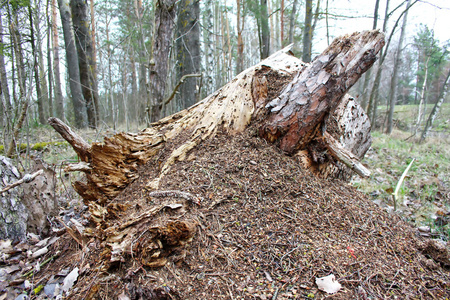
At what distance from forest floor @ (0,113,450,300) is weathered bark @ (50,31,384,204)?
158 millimetres

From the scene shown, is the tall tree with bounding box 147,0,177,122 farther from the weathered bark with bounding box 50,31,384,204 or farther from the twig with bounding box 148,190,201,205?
the twig with bounding box 148,190,201,205

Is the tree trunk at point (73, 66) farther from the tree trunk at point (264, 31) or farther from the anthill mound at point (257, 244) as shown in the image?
the anthill mound at point (257, 244)

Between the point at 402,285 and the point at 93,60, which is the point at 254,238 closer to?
the point at 402,285

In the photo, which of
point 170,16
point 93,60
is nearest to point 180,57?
point 170,16

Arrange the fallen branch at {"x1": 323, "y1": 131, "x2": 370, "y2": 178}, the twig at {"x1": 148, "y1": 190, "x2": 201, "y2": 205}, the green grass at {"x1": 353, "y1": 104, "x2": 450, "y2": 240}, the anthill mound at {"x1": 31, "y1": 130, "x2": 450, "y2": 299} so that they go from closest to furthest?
the anthill mound at {"x1": 31, "y1": 130, "x2": 450, "y2": 299} < the twig at {"x1": 148, "y1": 190, "x2": 201, "y2": 205} < the fallen branch at {"x1": 323, "y1": 131, "x2": 370, "y2": 178} < the green grass at {"x1": 353, "y1": 104, "x2": 450, "y2": 240}

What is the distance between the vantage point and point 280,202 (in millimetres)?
1854

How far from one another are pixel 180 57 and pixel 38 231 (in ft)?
18.7

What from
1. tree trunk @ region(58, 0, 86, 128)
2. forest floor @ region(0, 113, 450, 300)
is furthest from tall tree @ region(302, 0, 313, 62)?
tree trunk @ region(58, 0, 86, 128)

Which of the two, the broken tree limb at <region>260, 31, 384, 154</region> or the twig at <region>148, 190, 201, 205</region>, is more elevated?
the broken tree limb at <region>260, 31, 384, 154</region>

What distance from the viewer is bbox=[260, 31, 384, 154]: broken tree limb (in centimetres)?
218

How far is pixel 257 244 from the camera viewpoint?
60.7 inches

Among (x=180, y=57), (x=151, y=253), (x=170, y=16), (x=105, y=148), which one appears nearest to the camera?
(x=151, y=253)

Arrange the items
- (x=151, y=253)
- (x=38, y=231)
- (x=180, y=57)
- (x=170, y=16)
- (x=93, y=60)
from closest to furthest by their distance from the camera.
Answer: (x=151, y=253) < (x=38, y=231) < (x=170, y=16) < (x=180, y=57) < (x=93, y=60)

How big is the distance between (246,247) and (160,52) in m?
3.47
